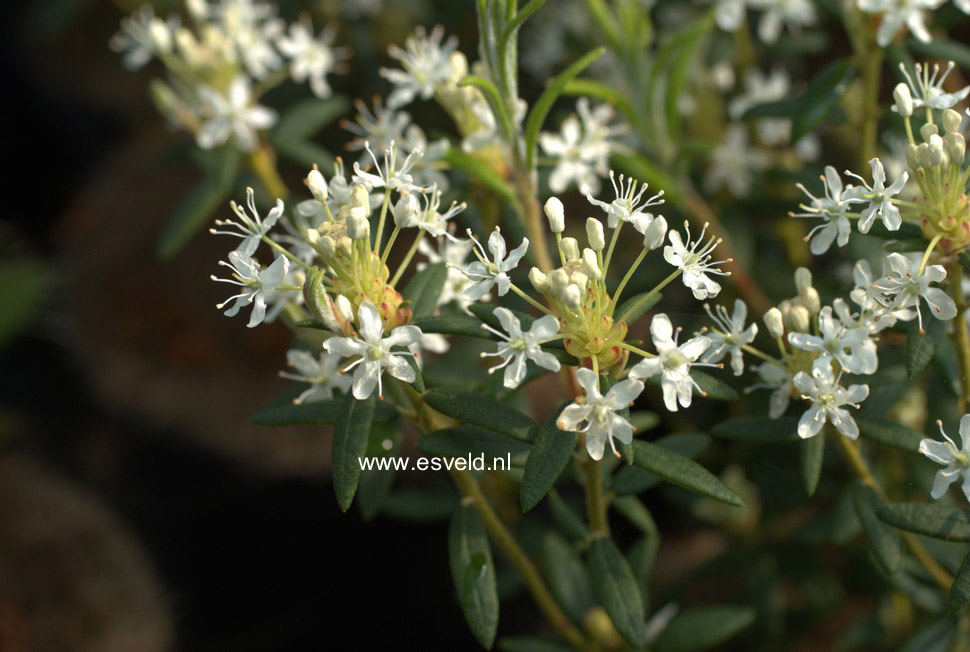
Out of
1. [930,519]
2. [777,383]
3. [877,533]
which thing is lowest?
[877,533]

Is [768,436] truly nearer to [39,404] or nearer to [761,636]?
[761,636]

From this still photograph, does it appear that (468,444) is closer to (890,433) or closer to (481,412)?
(481,412)

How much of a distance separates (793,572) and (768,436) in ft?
3.10

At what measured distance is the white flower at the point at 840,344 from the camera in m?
1.13

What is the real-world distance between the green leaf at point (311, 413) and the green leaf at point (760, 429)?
19.8 inches

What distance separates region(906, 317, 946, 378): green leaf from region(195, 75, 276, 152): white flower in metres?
1.31

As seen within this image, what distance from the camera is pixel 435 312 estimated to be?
4.32 ft

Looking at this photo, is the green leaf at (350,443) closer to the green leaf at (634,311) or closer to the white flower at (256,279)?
the white flower at (256,279)

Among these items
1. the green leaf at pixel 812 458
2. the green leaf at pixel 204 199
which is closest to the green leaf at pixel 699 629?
the green leaf at pixel 812 458

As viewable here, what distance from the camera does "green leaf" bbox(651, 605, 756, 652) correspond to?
1618mm

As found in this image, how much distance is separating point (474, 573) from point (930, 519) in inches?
25.0

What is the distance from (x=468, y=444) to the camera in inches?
50.0

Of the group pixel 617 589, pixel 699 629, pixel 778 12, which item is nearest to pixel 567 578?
pixel 699 629

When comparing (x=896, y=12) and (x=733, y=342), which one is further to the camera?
(x=896, y=12)
